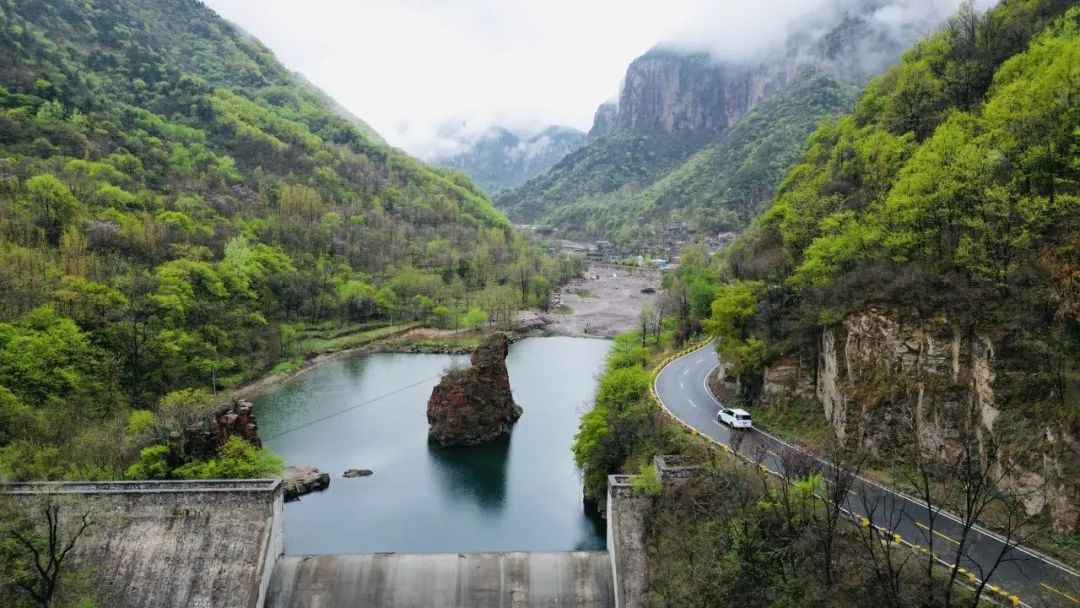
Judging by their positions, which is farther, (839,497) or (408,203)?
(408,203)

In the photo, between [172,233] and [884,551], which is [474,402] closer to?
[884,551]

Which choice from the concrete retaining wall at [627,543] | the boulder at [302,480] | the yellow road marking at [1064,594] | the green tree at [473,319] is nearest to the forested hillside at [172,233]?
the green tree at [473,319]

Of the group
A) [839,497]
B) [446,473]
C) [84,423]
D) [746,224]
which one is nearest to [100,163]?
[84,423]

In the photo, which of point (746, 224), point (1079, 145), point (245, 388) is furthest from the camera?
point (746, 224)

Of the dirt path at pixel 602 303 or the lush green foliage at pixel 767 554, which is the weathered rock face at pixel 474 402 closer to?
the lush green foliage at pixel 767 554

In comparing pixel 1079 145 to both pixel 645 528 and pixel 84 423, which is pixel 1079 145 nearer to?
pixel 645 528

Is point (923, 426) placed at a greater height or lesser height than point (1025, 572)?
greater
